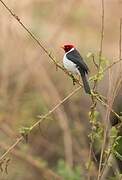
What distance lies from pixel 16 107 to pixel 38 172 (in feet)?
1.99

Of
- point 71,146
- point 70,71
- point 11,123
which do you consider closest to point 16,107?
point 11,123

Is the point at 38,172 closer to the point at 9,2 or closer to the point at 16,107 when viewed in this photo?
the point at 16,107

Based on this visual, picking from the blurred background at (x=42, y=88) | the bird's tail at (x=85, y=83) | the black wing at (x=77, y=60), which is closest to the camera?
the bird's tail at (x=85, y=83)

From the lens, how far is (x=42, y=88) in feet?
21.9

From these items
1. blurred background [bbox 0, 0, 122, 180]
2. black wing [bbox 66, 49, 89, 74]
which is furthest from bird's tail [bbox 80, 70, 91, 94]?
blurred background [bbox 0, 0, 122, 180]

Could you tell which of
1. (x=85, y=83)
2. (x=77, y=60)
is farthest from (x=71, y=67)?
(x=85, y=83)

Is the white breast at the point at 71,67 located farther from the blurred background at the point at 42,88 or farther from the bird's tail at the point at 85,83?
the blurred background at the point at 42,88

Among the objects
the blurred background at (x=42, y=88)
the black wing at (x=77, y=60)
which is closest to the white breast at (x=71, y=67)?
the black wing at (x=77, y=60)

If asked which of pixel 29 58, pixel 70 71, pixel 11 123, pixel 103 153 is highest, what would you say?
pixel 29 58

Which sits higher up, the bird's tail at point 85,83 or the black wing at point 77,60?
the black wing at point 77,60

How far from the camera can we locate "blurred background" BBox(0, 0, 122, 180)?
6.33m

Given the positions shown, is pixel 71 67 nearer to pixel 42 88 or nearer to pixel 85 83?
pixel 85 83

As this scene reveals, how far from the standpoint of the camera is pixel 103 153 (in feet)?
10.9

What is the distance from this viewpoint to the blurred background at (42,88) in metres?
6.33
